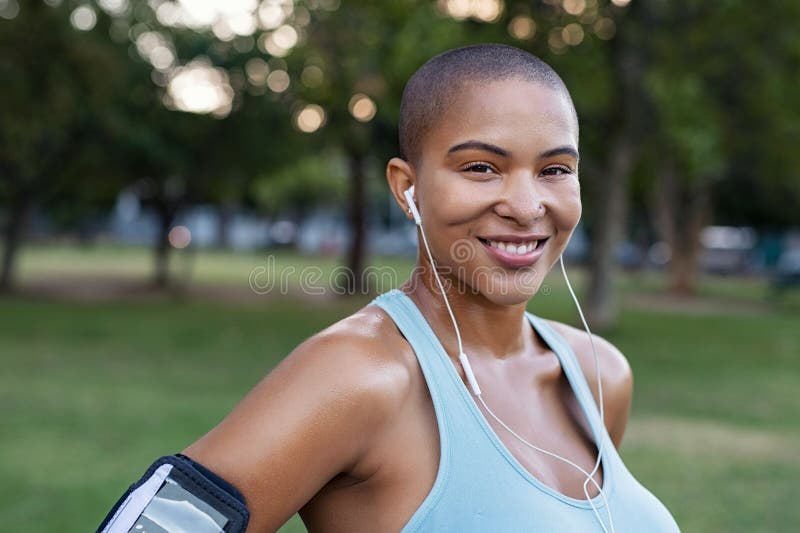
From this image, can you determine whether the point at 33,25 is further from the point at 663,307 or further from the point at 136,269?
the point at 136,269

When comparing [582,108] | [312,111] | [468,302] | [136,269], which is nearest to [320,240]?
[136,269]

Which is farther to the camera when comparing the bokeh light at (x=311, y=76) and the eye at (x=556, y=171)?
the bokeh light at (x=311, y=76)

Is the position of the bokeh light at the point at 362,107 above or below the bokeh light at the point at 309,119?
above

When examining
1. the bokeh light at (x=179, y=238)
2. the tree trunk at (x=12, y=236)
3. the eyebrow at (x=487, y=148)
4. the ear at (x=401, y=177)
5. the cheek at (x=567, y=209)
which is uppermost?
the eyebrow at (x=487, y=148)

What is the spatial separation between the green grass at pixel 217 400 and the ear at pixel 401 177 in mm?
1546

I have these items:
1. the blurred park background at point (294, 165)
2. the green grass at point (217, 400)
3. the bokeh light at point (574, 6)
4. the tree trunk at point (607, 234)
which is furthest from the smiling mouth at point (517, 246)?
the tree trunk at point (607, 234)

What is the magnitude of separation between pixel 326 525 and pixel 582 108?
1504 centimetres

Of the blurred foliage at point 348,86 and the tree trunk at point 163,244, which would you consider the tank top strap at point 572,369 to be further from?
the tree trunk at point 163,244

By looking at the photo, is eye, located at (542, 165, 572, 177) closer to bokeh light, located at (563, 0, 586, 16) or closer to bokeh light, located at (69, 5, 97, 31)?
bokeh light, located at (563, 0, 586, 16)

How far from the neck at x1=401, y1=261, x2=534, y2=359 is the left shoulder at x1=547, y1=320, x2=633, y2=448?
0.28 m

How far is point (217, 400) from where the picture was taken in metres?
9.47

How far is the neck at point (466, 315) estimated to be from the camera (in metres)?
1.70

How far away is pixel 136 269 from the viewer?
34969mm

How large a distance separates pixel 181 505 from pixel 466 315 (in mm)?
685
